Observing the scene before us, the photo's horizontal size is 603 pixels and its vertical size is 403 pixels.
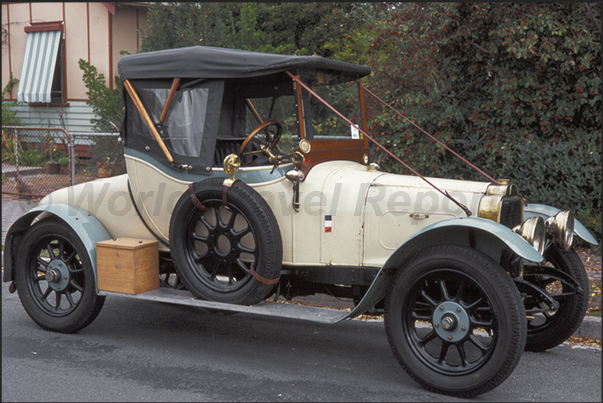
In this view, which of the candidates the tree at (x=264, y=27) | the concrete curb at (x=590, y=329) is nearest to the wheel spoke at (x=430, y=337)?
the concrete curb at (x=590, y=329)

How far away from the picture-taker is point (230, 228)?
483 cm

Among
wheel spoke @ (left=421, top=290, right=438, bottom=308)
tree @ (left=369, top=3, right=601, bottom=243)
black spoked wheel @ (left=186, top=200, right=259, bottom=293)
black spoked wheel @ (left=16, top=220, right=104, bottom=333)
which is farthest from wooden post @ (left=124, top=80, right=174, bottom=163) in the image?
tree @ (left=369, top=3, right=601, bottom=243)

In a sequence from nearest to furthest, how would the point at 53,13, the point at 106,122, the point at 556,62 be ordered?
the point at 556,62
the point at 106,122
the point at 53,13

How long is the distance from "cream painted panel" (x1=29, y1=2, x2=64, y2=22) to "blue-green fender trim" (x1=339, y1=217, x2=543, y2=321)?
14.8 m

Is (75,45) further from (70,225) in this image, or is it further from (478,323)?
(478,323)

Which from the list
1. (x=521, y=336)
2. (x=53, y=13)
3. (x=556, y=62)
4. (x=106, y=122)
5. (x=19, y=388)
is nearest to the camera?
(x=521, y=336)

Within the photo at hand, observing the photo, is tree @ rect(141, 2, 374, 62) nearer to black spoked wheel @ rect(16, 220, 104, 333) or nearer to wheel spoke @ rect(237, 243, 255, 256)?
black spoked wheel @ rect(16, 220, 104, 333)

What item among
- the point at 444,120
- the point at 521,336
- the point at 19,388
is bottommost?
the point at 19,388

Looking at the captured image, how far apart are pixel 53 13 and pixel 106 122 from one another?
516cm

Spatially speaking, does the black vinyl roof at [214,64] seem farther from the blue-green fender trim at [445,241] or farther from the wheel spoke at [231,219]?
the blue-green fender trim at [445,241]

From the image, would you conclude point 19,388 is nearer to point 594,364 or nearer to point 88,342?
point 88,342

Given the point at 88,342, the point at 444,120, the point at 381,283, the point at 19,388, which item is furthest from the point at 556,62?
the point at 19,388

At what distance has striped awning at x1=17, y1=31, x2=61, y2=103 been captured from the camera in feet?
54.2

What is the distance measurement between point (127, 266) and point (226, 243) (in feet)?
2.60
